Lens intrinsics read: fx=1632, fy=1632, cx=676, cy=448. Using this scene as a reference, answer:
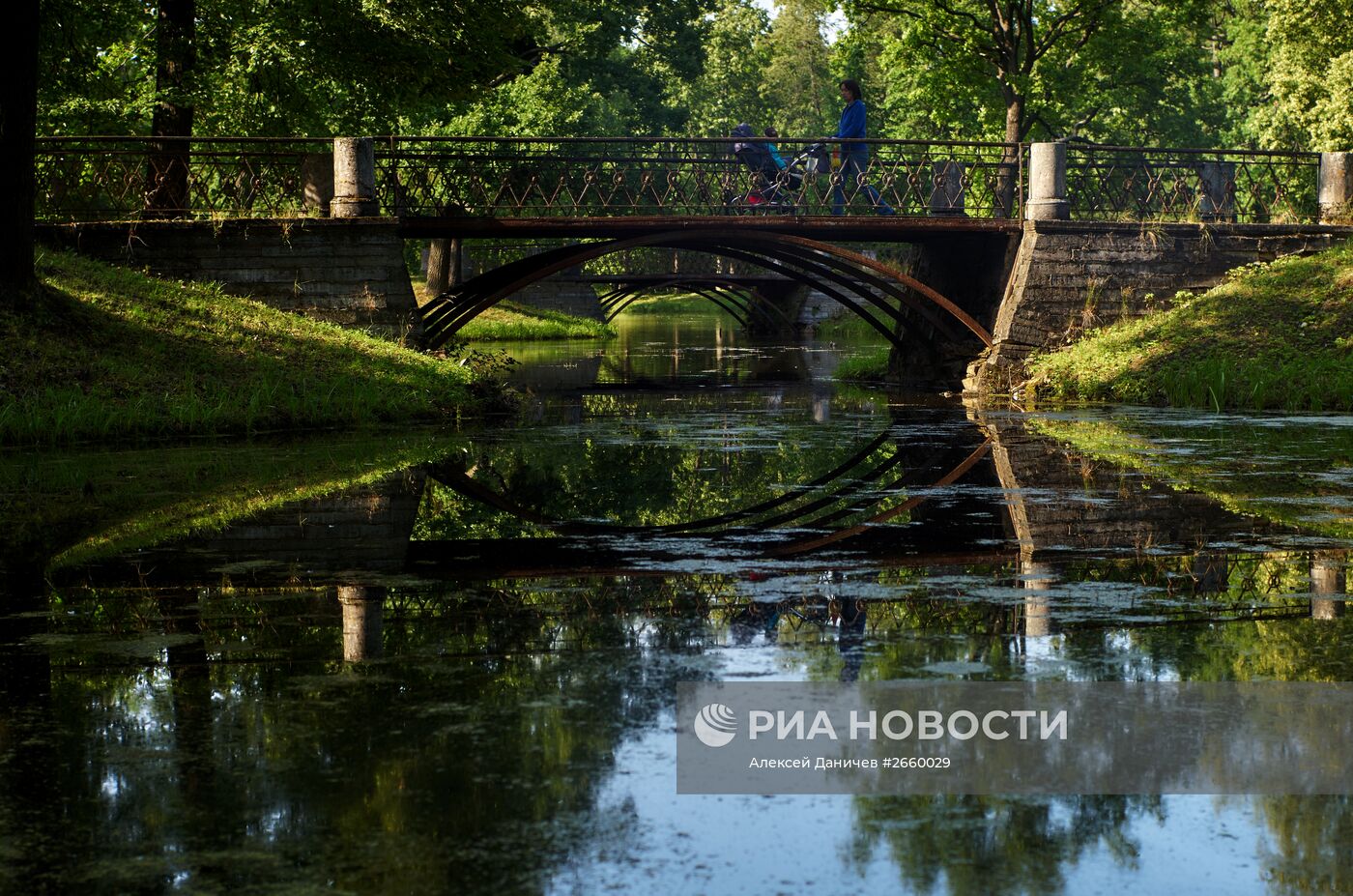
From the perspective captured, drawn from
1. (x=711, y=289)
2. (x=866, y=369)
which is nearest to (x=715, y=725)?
(x=866, y=369)

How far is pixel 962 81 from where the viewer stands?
3488 centimetres

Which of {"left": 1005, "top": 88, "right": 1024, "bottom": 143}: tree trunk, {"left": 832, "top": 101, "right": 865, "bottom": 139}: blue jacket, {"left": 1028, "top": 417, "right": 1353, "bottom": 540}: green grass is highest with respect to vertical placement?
{"left": 1005, "top": 88, "right": 1024, "bottom": 143}: tree trunk

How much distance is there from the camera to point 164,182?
2080cm

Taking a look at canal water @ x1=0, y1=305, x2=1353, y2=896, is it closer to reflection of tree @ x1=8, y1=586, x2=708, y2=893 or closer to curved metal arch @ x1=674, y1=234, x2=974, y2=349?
reflection of tree @ x1=8, y1=586, x2=708, y2=893

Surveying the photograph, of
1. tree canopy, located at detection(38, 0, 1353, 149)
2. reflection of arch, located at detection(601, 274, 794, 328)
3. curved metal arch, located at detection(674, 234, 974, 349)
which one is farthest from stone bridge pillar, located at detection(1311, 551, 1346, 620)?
reflection of arch, located at detection(601, 274, 794, 328)

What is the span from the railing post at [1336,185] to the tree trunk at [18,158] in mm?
17543

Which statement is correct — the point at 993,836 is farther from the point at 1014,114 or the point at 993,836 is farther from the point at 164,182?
the point at 1014,114

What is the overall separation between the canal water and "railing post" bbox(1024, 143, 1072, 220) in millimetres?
9353

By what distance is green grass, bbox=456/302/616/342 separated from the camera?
42.7m

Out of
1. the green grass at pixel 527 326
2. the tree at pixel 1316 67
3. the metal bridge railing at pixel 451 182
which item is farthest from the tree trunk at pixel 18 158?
the tree at pixel 1316 67

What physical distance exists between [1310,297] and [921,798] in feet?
61.0

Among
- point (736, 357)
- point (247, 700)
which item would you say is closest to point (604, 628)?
point (247, 700)

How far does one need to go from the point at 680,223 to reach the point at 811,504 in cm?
1147

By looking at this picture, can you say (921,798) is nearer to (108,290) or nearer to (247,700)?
(247,700)
